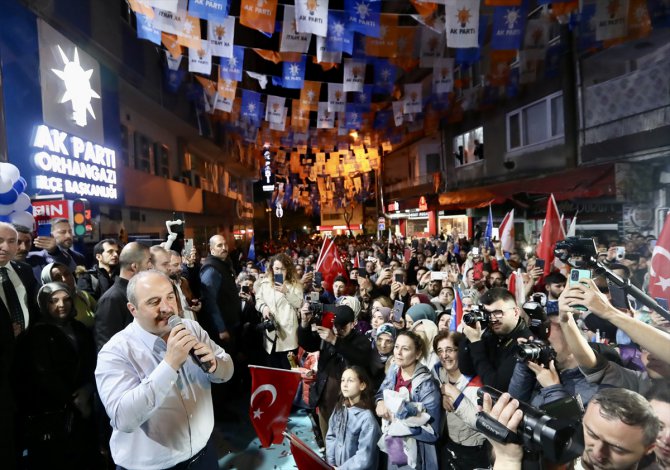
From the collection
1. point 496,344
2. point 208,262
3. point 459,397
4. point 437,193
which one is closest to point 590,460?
point 459,397

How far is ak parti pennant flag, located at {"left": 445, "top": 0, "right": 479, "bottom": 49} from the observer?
30.5 ft

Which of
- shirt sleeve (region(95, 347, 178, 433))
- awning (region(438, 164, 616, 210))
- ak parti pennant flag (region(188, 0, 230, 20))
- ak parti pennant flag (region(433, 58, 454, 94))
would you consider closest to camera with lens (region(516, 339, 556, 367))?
shirt sleeve (region(95, 347, 178, 433))

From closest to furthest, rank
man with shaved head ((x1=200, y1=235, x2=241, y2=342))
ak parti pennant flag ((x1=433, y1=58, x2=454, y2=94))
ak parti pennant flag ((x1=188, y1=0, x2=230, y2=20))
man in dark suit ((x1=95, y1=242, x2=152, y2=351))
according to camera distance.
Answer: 1. man in dark suit ((x1=95, y1=242, x2=152, y2=351))
2. man with shaved head ((x1=200, y1=235, x2=241, y2=342))
3. ak parti pennant flag ((x1=188, y1=0, x2=230, y2=20))
4. ak parti pennant flag ((x1=433, y1=58, x2=454, y2=94))

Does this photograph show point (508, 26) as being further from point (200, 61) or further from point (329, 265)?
point (200, 61)

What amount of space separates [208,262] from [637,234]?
1185cm

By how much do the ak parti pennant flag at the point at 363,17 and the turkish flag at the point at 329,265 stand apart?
5165 millimetres

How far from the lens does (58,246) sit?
583 cm

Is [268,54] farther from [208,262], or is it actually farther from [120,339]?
[120,339]

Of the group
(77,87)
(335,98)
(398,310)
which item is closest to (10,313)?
(398,310)

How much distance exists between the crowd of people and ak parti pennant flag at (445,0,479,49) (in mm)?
6161

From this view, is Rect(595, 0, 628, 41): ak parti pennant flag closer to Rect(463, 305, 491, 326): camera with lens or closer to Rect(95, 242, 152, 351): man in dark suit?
Rect(463, 305, 491, 326): camera with lens

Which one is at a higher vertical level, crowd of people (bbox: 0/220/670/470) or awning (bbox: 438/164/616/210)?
awning (bbox: 438/164/616/210)

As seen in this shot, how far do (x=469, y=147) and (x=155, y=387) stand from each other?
24060mm

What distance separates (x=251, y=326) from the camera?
6.41 metres
